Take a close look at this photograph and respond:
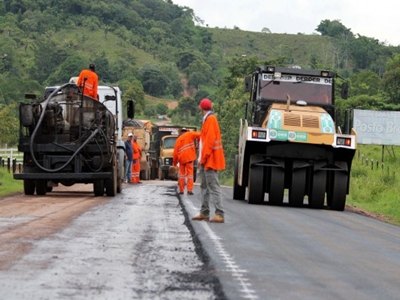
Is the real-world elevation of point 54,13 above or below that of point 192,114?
above

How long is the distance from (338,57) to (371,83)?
65596 mm

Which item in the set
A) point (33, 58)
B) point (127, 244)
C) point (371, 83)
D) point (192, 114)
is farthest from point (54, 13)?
point (127, 244)

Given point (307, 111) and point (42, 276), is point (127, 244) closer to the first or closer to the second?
point (42, 276)

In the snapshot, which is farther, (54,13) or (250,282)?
(54,13)

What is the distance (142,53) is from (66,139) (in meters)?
136

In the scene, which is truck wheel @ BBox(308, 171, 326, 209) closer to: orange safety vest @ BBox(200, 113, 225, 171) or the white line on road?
orange safety vest @ BBox(200, 113, 225, 171)

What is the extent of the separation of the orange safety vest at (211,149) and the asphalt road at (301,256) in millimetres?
956

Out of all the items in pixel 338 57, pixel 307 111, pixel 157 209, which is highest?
pixel 338 57

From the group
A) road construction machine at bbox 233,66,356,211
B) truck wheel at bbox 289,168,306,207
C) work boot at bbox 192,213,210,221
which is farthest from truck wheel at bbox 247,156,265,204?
work boot at bbox 192,213,210,221

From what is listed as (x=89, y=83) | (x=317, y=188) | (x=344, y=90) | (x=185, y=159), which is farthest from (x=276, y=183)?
(x=89, y=83)

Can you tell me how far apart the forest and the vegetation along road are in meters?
65.1

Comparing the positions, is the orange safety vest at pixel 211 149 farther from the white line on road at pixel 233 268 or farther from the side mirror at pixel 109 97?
the side mirror at pixel 109 97

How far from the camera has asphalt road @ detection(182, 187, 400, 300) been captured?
8.52m

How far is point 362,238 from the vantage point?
14.1 meters
